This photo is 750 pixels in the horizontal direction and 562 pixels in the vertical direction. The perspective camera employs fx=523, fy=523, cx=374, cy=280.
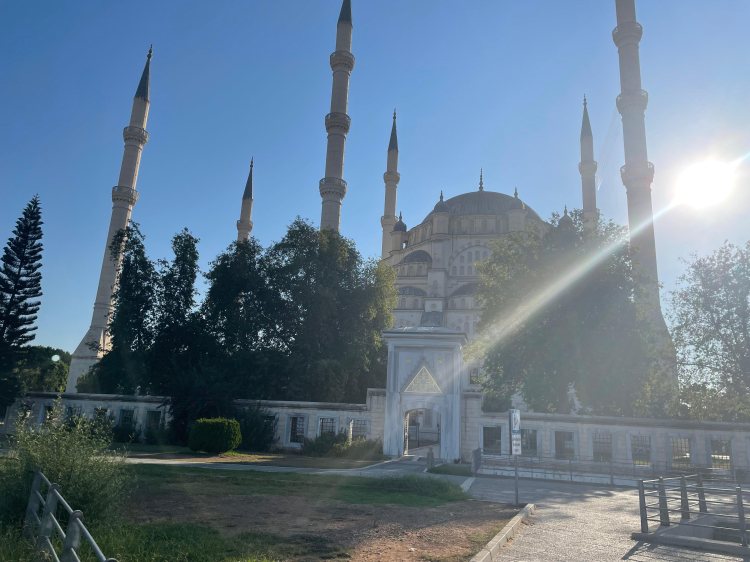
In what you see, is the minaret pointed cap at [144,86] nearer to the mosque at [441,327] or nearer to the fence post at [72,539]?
the mosque at [441,327]

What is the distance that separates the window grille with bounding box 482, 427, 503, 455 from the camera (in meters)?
22.5

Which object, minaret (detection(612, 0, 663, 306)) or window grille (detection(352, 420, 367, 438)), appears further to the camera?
minaret (detection(612, 0, 663, 306))

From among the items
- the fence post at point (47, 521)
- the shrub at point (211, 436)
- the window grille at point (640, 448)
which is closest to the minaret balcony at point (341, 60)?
the shrub at point (211, 436)

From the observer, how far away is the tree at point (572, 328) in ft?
82.3

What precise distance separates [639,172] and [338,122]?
23.7 m

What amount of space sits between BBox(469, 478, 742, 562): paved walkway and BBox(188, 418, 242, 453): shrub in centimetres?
1065

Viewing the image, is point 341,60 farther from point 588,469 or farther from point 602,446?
point 588,469

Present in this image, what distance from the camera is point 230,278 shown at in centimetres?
3256

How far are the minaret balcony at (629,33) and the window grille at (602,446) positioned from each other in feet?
112

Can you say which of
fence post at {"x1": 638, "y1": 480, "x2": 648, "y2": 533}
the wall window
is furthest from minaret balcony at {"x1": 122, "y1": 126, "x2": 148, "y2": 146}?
fence post at {"x1": 638, "y1": 480, "x2": 648, "y2": 533}

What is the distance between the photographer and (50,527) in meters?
5.69

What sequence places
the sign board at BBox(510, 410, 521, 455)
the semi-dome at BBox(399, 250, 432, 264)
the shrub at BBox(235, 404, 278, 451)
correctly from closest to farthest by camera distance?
the sign board at BBox(510, 410, 521, 455) < the shrub at BBox(235, 404, 278, 451) < the semi-dome at BBox(399, 250, 432, 264)

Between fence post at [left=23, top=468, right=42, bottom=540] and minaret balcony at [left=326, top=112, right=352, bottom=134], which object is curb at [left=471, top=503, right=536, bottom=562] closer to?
fence post at [left=23, top=468, right=42, bottom=540]

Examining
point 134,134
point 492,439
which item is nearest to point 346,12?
point 134,134
